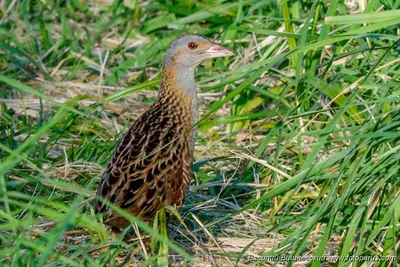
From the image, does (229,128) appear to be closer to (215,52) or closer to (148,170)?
(215,52)

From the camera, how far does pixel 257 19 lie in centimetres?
652

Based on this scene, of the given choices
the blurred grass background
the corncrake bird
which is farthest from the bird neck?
the blurred grass background

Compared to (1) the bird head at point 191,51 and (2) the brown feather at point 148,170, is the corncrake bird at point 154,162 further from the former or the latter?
(1) the bird head at point 191,51

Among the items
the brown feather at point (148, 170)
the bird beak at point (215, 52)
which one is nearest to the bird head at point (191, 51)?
the bird beak at point (215, 52)

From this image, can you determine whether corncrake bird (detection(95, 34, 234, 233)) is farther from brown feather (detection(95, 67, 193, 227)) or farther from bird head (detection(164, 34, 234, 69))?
bird head (detection(164, 34, 234, 69))

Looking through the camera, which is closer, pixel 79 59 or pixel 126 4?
pixel 79 59

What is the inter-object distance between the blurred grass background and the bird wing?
0.51 feet

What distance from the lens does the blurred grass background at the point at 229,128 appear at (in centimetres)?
425

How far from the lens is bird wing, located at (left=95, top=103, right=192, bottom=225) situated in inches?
179

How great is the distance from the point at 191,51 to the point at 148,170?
989 mm

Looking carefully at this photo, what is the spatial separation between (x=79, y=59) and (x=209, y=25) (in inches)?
36.4

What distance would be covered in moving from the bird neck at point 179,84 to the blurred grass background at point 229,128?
0.13 m

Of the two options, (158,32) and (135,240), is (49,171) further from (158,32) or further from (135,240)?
(158,32)

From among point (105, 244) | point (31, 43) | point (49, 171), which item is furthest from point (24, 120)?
point (105, 244)
